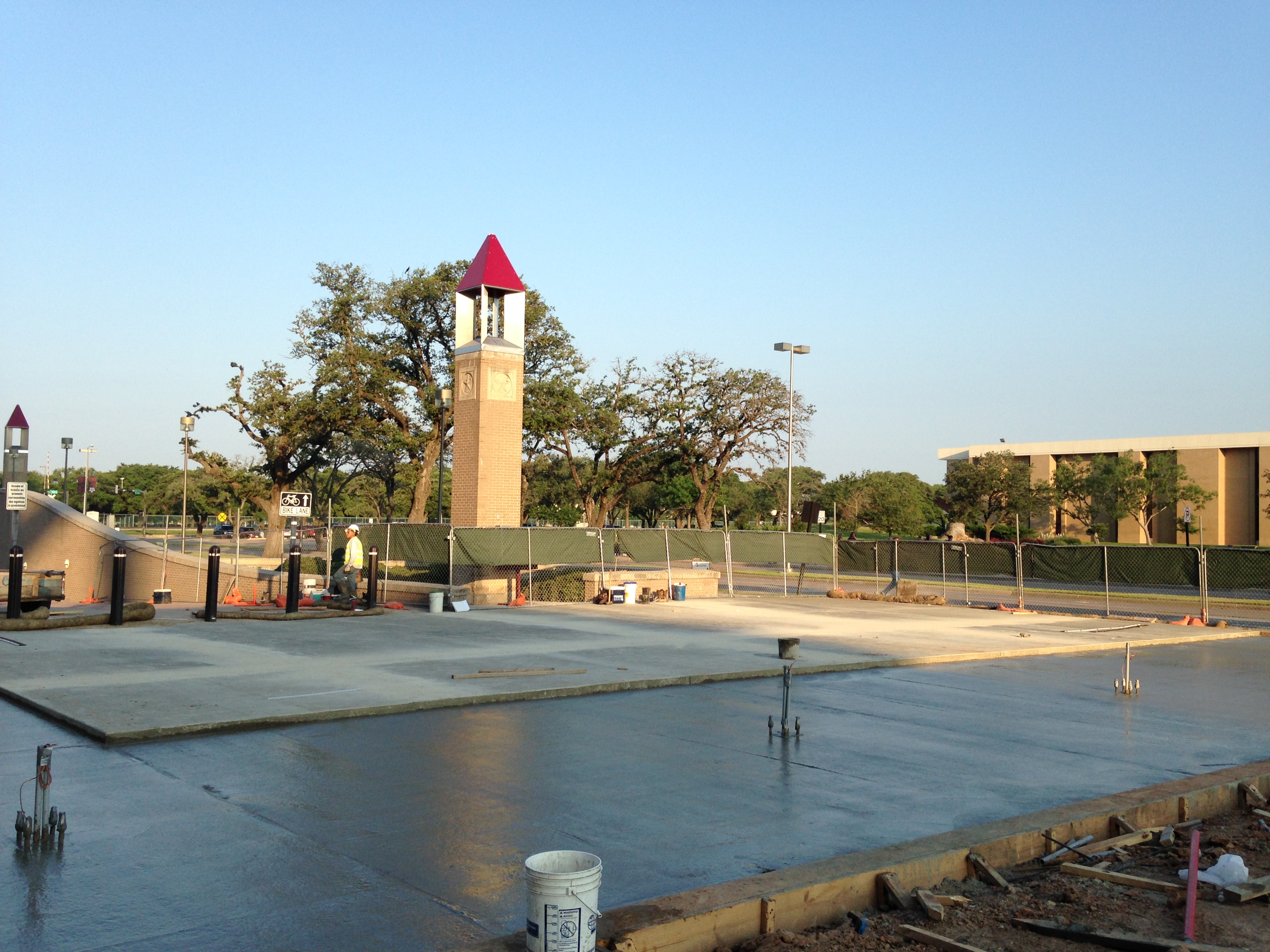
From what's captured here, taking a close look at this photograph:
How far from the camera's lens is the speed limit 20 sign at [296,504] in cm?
2239

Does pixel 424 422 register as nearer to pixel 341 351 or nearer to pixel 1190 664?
pixel 341 351

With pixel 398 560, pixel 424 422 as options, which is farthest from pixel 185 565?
pixel 424 422

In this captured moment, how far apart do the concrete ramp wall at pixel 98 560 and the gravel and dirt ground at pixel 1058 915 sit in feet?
88.4

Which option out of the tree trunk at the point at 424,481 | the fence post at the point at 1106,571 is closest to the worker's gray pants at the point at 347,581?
the fence post at the point at 1106,571

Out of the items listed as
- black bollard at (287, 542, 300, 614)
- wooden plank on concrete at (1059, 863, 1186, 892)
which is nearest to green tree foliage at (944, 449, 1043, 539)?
black bollard at (287, 542, 300, 614)

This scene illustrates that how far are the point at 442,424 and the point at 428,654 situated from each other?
24.8 meters

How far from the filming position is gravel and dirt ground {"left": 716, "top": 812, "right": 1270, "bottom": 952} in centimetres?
518

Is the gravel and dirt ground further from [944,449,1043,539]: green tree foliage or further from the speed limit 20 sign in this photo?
[944,449,1043,539]: green tree foliage

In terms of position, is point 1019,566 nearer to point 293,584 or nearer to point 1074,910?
point 293,584

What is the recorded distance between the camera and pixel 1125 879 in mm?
6109

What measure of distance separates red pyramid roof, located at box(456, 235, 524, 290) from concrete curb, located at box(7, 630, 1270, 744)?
16.5m

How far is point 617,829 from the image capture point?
688 centimetres

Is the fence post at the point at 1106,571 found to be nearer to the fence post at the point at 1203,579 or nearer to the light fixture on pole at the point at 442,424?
the fence post at the point at 1203,579

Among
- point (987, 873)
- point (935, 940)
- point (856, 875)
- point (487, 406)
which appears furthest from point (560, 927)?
point (487, 406)
